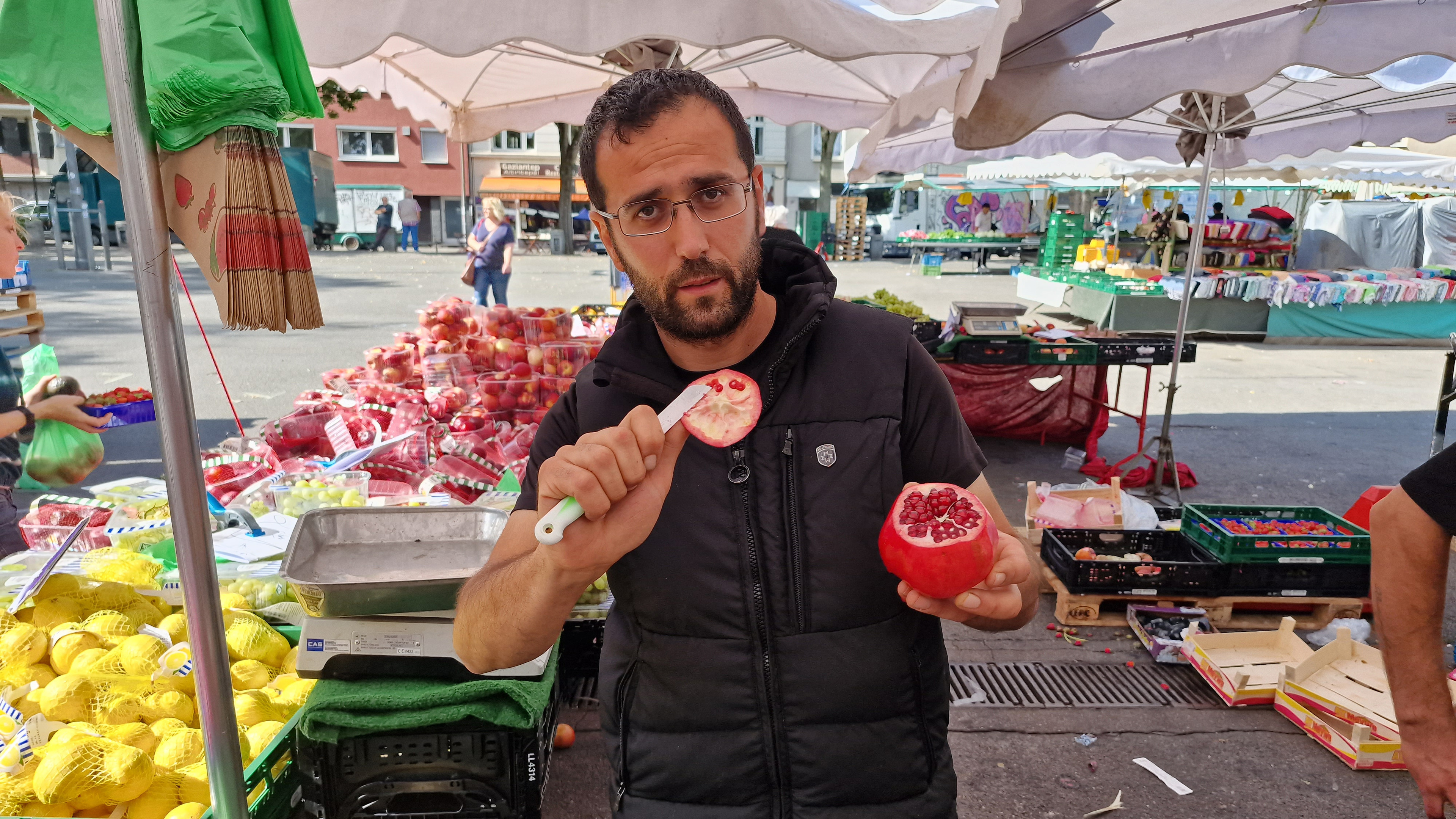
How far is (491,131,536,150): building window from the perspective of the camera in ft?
137

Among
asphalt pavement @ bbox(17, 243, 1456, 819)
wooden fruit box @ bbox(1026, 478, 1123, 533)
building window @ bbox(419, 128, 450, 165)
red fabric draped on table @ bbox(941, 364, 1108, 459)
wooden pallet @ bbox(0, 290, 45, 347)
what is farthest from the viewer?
building window @ bbox(419, 128, 450, 165)

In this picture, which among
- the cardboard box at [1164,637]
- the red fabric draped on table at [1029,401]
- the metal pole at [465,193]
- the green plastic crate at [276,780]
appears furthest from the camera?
the metal pole at [465,193]

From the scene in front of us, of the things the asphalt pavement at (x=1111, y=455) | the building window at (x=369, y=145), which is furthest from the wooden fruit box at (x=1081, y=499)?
the building window at (x=369, y=145)

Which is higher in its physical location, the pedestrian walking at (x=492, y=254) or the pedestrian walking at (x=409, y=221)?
the pedestrian walking at (x=409, y=221)

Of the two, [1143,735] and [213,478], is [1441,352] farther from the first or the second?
[213,478]

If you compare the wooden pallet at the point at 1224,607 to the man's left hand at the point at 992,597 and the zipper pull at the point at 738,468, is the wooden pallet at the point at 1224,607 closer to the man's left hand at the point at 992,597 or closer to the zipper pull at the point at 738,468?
the man's left hand at the point at 992,597

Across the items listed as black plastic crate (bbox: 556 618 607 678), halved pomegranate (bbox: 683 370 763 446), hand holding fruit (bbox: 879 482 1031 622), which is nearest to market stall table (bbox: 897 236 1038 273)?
black plastic crate (bbox: 556 618 607 678)

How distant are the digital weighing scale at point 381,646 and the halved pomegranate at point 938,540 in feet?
4.43

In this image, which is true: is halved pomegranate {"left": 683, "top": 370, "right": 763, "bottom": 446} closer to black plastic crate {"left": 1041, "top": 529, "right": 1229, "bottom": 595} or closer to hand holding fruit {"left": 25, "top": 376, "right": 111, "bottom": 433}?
black plastic crate {"left": 1041, "top": 529, "right": 1229, "bottom": 595}

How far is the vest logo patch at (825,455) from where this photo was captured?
5.41ft

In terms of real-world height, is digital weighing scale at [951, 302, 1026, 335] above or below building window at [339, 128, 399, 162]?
below

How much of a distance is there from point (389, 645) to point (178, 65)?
5.36 ft

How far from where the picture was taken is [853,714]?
63.5 inches

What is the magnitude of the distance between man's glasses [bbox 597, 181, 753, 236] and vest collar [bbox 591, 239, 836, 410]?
19 centimetres
